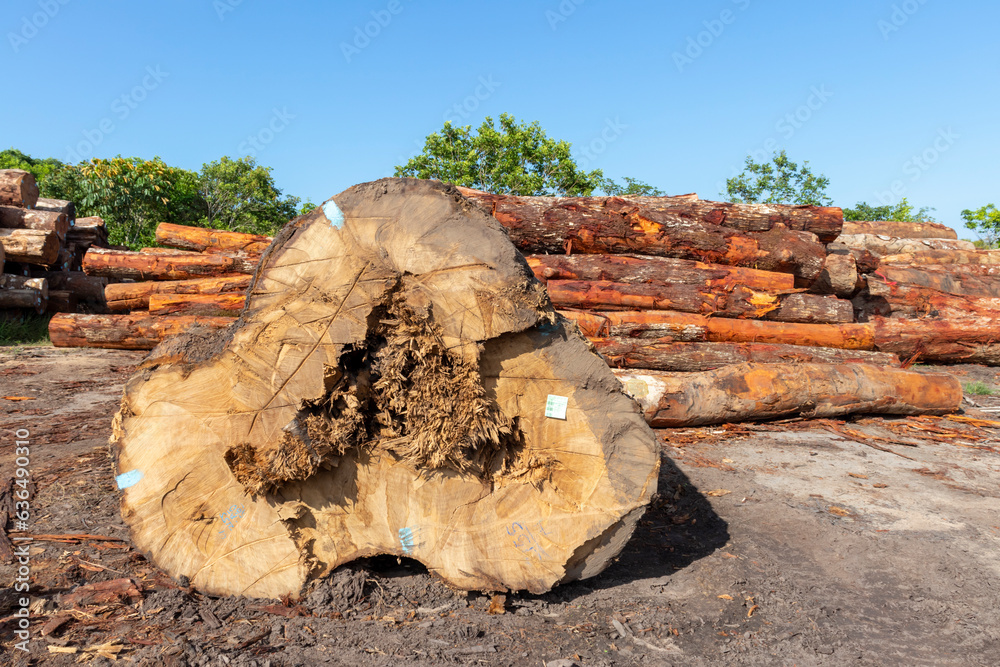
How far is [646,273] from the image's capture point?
305 inches

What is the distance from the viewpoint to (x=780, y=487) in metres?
4.60

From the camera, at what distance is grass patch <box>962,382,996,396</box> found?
8.26 meters

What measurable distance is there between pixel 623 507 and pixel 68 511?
3.38 m

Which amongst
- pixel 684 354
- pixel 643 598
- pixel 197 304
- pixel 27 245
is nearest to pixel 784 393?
pixel 684 354

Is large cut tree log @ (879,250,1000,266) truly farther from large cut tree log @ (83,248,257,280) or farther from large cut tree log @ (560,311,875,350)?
large cut tree log @ (83,248,257,280)

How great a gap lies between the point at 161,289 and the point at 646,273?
7.96 metres

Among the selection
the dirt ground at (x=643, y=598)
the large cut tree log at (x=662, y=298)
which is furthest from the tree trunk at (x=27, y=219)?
the large cut tree log at (x=662, y=298)

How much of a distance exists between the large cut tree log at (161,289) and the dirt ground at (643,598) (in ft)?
16.2

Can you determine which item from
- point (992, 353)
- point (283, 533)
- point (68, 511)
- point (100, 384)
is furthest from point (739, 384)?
point (100, 384)

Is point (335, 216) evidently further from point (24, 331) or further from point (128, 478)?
point (24, 331)

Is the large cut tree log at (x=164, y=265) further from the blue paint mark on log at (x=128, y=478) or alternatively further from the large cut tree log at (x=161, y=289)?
the blue paint mark on log at (x=128, y=478)

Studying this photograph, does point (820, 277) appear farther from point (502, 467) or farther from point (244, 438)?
point (244, 438)

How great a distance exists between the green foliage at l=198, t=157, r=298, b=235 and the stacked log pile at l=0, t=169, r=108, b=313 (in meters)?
9.45

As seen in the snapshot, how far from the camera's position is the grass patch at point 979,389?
→ 8258 millimetres
